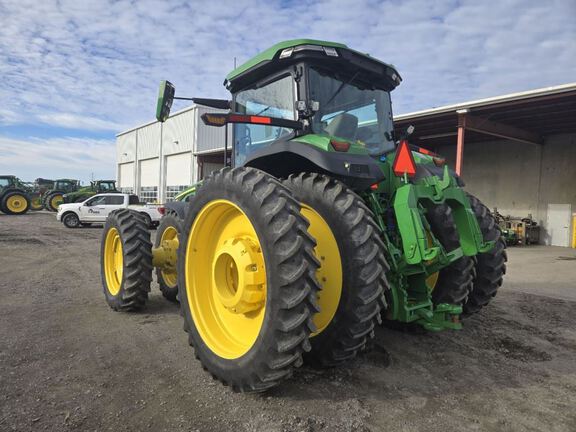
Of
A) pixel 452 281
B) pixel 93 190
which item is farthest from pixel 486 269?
pixel 93 190

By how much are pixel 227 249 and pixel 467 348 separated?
2429 millimetres

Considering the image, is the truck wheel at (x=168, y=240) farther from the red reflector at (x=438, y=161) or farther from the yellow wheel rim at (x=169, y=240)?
the red reflector at (x=438, y=161)

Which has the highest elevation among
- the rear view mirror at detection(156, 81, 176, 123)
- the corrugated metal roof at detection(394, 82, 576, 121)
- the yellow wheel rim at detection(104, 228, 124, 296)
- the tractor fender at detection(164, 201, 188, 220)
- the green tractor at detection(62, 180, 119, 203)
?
the corrugated metal roof at detection(394, 82, 576, 121)

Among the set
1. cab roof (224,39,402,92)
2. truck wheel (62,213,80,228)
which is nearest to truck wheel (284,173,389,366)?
cab roof (224,39,402,92)

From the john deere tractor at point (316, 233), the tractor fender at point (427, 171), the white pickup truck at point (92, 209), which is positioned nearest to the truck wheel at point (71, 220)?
the white pickup truck at point (92, 209)

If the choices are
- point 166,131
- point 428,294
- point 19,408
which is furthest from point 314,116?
point 166,131

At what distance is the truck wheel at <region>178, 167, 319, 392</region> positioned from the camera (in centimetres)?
243

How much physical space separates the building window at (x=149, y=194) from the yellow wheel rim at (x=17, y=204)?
886 centimetres

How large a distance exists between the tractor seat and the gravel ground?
195 cm

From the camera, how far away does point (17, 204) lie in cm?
2556

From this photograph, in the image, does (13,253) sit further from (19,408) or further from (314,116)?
(314,116)

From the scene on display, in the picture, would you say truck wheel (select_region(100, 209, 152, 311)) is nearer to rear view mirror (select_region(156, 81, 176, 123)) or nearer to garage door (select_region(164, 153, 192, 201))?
rear view mirror (select_region(156, 81, 176, 123))

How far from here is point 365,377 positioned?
3066mm

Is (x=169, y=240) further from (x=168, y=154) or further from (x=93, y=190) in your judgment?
(x=168, y=154)
